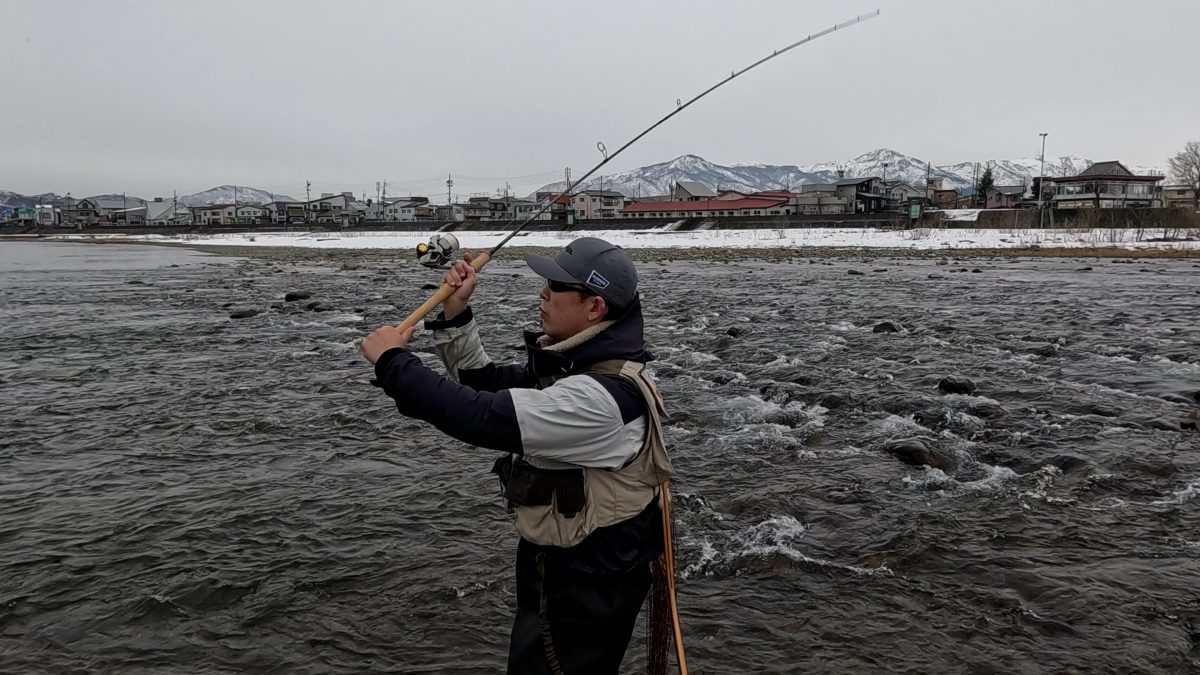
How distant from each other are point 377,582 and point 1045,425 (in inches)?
277

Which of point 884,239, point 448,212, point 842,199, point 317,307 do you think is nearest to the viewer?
point 317,307

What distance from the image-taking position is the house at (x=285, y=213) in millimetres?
144875

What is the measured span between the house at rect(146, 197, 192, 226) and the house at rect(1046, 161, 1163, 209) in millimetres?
160339

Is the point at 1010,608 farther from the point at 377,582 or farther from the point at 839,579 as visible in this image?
the point at 377,582

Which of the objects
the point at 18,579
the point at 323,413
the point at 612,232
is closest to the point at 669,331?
the point at 323,413

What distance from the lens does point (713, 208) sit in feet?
324

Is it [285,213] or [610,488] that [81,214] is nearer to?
[285,213]

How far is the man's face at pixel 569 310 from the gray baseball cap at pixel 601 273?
6 centimetres

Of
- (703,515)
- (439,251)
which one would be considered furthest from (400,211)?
(439,251)

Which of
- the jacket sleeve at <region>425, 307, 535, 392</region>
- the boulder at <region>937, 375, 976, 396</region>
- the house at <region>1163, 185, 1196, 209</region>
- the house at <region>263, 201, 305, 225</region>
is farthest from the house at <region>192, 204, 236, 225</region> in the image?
the jacket sleeve at <region>425, 307, 535, 392</region>

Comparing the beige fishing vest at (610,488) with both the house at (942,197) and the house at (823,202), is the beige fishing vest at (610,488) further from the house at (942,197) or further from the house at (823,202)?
the house at (942,197)

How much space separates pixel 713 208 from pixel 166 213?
150 meters

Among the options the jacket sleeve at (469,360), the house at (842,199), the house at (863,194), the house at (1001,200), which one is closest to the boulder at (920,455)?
the jacket sleeve at (469,360)

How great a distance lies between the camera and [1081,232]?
49.9 meters
